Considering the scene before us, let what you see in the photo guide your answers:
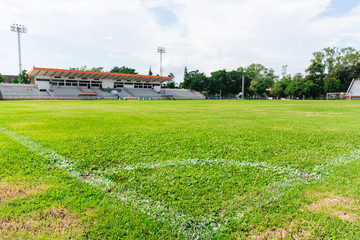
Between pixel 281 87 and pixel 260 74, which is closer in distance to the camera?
pixel 281 87

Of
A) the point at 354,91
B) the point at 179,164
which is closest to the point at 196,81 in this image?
the point at 354,91

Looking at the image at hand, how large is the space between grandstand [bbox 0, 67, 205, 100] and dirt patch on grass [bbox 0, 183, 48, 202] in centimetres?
3900

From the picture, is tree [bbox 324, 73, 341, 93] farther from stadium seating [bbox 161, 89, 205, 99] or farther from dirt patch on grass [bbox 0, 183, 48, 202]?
dirt patch on grass [bbox 0, 183, 48, 202]

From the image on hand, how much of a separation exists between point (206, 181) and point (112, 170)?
111 cm

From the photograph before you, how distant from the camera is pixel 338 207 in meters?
1.77

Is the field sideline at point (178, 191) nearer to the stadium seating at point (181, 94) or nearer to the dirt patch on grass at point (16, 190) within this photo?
the dirt patch on grass at point (16, 190)

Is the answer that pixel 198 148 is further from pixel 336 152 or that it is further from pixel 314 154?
pixel 336 152

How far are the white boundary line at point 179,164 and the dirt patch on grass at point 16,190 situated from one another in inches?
15.1

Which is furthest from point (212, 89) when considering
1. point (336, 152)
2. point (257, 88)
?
point (336, 152)

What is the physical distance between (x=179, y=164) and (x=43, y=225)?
1572mm

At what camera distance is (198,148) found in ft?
11.6

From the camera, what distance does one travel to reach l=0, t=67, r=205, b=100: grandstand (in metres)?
37.3

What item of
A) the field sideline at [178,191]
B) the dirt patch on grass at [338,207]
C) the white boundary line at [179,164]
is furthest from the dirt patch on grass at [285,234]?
the dirt patch on grass at [338,207]

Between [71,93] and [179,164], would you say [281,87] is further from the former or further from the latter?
[179,164]
